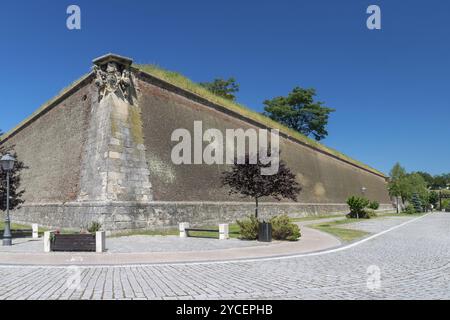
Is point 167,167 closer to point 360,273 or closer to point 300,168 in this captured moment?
point 360,273

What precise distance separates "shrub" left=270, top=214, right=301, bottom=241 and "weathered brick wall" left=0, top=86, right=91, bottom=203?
10910mm

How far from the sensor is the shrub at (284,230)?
1625 cm

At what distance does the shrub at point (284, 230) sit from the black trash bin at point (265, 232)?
2.98ft

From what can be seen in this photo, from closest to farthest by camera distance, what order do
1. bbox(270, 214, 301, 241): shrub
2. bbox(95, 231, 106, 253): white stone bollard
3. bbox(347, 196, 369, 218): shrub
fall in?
1. bbox(95, 231, 106, 253): white stone bollard
2. bbox(270, 214, 301, 241): shrub
3. bbox(347, 196, 369, 218): shrub

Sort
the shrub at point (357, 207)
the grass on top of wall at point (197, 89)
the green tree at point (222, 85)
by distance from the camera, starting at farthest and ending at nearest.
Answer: the green tree at point (222, 85) < the shrub at point (357, 207) < the grass on top of wall at point (197, 89)

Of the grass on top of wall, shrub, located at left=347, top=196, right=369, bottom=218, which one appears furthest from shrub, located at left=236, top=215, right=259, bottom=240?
shrub, located at left=347, top=196, right=369, bottom=218

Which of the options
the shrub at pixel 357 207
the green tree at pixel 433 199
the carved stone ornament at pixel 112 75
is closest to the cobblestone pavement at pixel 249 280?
the carved stone ornament at pixel 112 75

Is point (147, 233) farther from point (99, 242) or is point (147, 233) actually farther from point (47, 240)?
point (47, 240)

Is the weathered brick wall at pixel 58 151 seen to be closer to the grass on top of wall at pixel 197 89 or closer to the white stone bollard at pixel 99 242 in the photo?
the grass on top of wall at pixel 197 89

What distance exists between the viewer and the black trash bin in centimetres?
1561

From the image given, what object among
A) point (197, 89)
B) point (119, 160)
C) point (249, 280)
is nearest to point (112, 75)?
point (119, 160)

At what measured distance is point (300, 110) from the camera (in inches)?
2653

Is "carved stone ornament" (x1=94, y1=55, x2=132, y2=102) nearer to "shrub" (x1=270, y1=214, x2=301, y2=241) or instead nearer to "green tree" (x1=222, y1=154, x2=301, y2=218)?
"green tree" (x1=222, y1=154, x2=301, y2=218)
